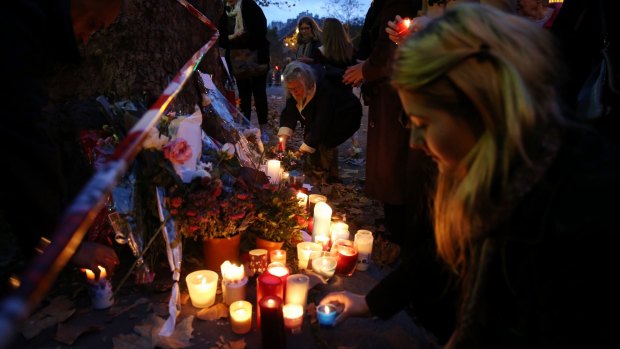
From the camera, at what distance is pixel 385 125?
3.41 metres

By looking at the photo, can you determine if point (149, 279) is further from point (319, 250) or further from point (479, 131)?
point (479, 131)

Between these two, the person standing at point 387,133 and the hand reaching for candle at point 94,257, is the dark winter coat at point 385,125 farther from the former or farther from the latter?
the hand reaching for candle at point 94,257

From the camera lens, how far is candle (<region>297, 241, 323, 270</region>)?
3.09 metres

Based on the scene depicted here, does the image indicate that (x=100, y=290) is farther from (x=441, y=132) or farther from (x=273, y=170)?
(x=441, y=132)

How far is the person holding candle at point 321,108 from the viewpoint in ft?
17.3

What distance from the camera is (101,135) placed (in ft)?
9.71

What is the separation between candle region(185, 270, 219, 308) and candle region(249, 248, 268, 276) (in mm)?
361

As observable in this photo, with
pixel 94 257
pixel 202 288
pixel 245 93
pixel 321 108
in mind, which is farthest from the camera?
pixel 245 93

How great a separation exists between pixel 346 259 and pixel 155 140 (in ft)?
5.16

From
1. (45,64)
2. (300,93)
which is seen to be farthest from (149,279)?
(300,93)

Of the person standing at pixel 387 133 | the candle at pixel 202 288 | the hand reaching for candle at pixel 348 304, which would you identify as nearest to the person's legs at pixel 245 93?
the person standing at pixel 387 133

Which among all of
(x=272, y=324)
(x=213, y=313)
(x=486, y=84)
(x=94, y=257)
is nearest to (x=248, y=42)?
(x=94, y=257)

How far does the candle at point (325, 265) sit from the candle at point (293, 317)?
0.51m

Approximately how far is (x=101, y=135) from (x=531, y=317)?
2.89 metres
